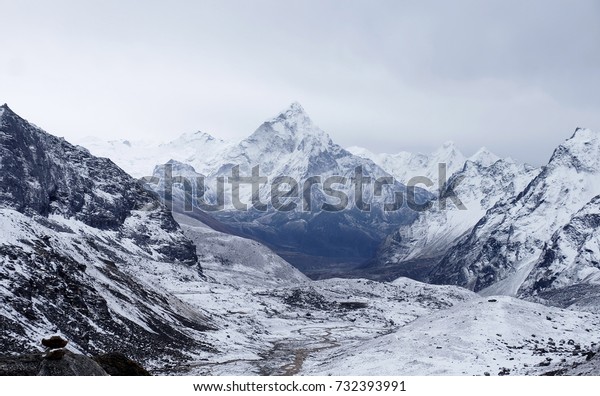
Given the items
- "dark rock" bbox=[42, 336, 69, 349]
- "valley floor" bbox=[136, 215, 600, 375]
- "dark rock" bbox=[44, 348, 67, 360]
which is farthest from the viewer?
"valley floor" bbox=[136, 215, 600, 375]

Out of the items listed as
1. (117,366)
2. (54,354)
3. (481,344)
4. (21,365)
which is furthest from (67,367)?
(481,344)

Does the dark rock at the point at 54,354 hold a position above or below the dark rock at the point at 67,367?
above

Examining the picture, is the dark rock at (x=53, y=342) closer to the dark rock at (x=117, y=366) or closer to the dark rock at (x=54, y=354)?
the dark rock at (x=54, y=354)

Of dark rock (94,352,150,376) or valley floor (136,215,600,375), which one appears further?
valley floor (136,215,600,375)

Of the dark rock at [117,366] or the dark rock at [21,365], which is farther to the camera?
the dark rock at [117,366]

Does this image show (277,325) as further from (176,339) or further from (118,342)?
(118,342)

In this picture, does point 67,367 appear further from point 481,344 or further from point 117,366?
point 481,344

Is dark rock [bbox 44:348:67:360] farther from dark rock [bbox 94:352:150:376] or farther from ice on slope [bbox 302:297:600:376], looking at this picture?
ice on slope [bbox 302:297:600:376]

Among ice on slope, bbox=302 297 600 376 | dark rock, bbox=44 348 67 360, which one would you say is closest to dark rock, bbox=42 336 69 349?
dark rock, bbox=44 348 67 360

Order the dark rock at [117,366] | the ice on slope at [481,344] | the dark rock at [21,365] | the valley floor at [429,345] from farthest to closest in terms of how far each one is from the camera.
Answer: the valley floor at [429,345]
the ice on slope at [481,344]
the dark rock at [117,366]
the dark rock at [21,365]

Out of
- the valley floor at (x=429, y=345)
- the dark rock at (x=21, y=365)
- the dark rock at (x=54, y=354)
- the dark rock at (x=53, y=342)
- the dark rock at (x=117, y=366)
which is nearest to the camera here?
the dark rock at (x=53, y=342)

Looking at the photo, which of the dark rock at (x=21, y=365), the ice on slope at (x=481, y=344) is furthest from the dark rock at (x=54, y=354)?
the ice on slope at (x=481, y=344)

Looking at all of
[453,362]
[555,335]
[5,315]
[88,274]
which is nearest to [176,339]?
[88,274]
